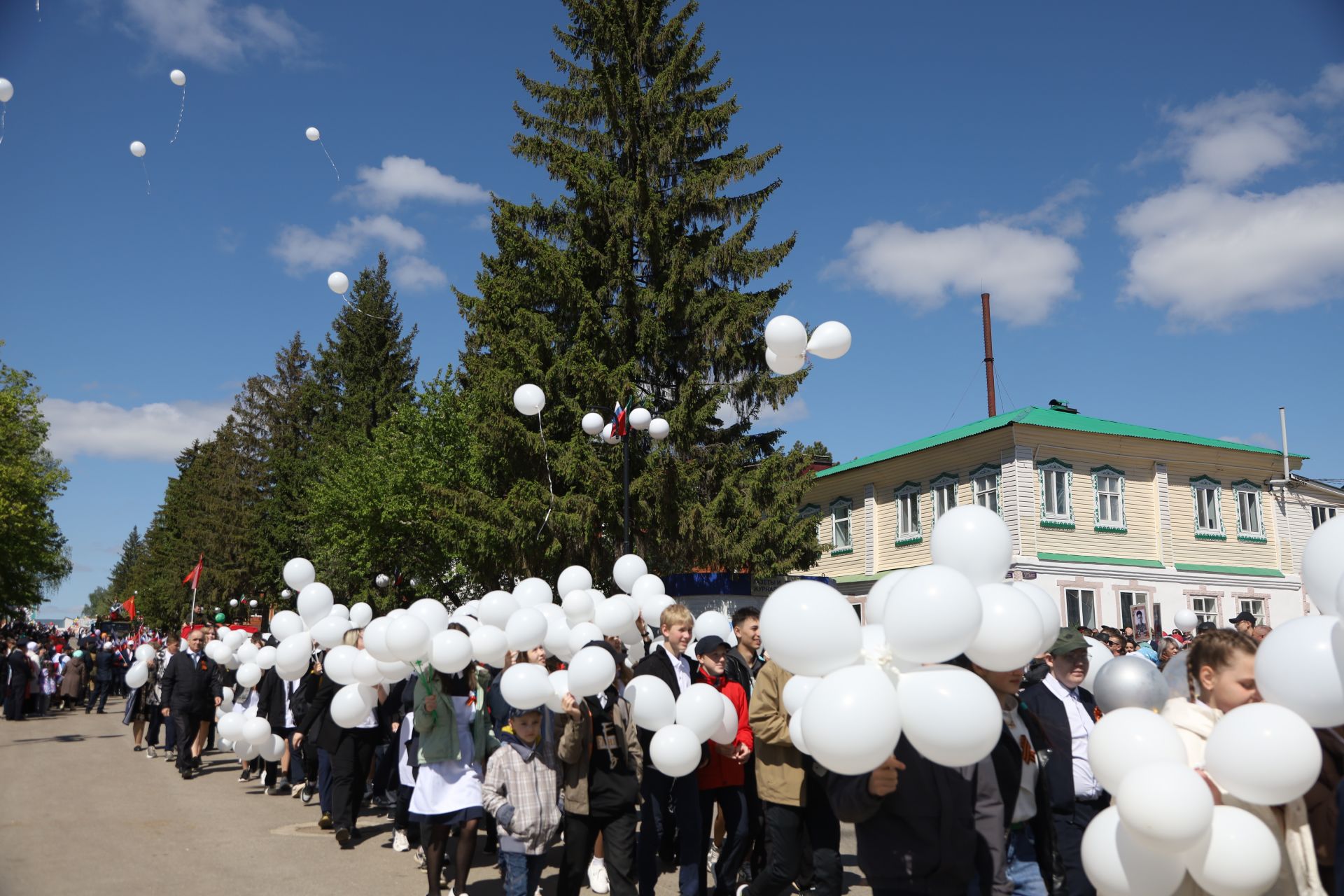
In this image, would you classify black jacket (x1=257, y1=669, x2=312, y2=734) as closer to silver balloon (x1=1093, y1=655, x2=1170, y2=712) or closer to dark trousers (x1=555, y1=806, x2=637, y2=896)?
dark trousers (x1=555, y1=806, x2=637, y2=896)

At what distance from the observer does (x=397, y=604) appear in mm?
36750

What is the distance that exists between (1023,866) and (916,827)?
1204mm

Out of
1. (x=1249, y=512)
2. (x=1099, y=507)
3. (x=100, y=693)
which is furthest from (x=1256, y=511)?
(x=100, y=693)

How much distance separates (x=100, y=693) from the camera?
27.3 m

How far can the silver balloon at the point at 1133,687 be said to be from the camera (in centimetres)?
473

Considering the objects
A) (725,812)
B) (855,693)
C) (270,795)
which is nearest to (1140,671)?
(855,693)

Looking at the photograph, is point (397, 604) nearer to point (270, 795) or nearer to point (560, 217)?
point (560, 217)

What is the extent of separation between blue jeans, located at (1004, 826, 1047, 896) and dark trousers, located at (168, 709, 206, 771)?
12.5m

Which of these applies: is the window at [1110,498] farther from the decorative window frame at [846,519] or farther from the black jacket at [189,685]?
the black jacket at [189,685]

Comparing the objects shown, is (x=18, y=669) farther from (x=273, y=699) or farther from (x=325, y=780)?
(x=325, y=780)

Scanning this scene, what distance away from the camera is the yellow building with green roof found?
26.8 m

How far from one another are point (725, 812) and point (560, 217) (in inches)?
765

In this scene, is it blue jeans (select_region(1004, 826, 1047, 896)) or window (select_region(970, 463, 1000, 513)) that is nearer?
blue jeans (select_region(1004, 826, 1047, 896))

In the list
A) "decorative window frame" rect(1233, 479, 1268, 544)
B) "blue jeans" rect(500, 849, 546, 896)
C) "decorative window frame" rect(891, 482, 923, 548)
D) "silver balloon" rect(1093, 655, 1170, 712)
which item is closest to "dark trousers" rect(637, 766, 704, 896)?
"blue jeans" rect(500, 849, 546, 896)
